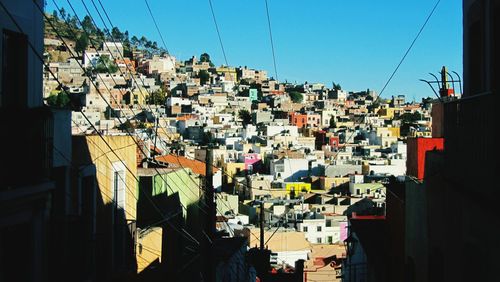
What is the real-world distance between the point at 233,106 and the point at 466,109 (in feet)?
496

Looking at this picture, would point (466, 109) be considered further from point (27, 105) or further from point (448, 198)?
Result: point (27, 105)

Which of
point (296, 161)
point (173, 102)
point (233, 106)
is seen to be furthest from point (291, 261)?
point (233, 106)

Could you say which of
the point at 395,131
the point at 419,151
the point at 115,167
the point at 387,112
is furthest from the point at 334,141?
the point at 419,151

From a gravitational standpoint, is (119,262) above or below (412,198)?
below

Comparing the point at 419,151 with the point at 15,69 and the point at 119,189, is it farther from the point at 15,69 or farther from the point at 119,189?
the point at 15,69

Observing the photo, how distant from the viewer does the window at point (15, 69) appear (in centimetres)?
693

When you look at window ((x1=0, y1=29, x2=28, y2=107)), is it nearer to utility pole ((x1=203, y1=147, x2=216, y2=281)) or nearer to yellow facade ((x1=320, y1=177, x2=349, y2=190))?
utility pole ((x1=203, y1=147, x2=216, y2=281))

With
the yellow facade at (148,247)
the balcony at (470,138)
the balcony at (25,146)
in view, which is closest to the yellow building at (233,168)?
the yellow facade at (148,247)

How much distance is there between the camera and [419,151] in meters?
9.70

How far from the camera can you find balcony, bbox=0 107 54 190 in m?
6.30

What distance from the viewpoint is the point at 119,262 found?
11.2m

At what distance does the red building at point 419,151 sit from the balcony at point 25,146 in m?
4.47

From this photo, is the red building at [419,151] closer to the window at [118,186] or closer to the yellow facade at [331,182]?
the window at [118,186]

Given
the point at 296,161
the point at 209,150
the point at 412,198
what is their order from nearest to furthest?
1. the point at 412,198
2. the point at 209,150
3. the point at 296,161
